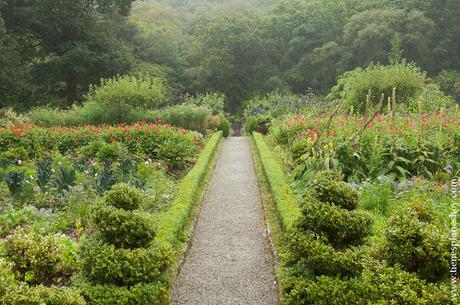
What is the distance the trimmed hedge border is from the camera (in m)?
6.12

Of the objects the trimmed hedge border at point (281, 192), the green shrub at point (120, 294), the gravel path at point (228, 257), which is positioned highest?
the green shrub at point (120, 294)

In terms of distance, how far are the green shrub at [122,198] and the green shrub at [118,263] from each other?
1.37ft

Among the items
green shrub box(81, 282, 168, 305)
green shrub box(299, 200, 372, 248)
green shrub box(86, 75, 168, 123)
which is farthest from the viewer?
green shrub box(86, 75, 168, 123)

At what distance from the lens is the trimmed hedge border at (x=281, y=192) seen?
6125 millimetres

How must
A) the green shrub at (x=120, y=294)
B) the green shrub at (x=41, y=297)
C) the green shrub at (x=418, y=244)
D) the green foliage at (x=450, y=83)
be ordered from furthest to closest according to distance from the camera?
the green foliage at (x=450, y=83) → the green shrub at (x=120, y=294) → the green shrub at (x=418, y=244) → the green shrub at (x=41, y=297)

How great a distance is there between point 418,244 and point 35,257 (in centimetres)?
362

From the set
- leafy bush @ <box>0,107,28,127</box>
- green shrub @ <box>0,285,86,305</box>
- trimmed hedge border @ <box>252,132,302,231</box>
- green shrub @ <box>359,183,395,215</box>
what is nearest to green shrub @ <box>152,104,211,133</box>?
leafy bush @ <box>0,107,28,127</box>

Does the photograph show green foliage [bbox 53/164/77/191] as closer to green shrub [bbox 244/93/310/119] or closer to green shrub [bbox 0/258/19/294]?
green shrub [bbox 0/258/19/294]

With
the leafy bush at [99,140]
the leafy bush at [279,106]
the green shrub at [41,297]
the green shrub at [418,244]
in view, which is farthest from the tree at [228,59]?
the green shrub at [41,297]

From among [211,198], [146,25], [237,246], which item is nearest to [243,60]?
[146,25]

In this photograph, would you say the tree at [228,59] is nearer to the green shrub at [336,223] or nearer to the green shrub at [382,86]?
the green shrub at [382,86]

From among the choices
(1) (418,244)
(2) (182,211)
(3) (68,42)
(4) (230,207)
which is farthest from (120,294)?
(3) (68,42)

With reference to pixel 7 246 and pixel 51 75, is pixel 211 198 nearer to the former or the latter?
pixel 7 246

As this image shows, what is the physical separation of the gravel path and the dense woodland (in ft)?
67.2
